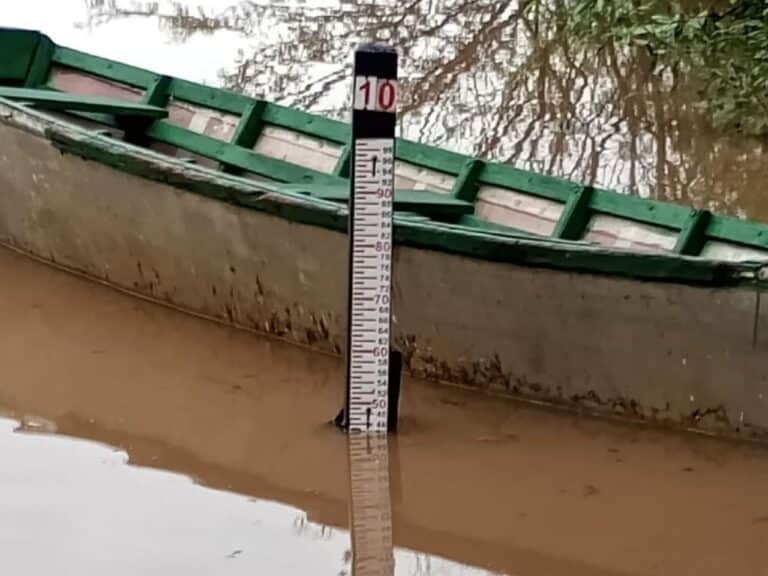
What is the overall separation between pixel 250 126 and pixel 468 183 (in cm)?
116

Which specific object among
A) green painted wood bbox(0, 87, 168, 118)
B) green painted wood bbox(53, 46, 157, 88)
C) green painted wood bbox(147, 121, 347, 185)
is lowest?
green painted wood bbox(147, 121, 347, 185)

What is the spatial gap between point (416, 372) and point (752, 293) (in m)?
1.22

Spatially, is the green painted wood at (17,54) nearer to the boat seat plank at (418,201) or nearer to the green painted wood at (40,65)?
the green painted wood at (40,65)

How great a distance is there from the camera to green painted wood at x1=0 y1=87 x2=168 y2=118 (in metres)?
6.05

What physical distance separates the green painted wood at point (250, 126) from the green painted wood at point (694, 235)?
2097 millimetres

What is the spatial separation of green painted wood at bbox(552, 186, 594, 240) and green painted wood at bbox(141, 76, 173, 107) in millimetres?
2230

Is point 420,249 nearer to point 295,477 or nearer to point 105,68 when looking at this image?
point 295,477

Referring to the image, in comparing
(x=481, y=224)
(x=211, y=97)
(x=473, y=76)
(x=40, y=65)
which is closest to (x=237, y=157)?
(x=211, y=97)

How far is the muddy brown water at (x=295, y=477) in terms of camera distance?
11.9 ft

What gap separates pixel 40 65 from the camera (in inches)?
271

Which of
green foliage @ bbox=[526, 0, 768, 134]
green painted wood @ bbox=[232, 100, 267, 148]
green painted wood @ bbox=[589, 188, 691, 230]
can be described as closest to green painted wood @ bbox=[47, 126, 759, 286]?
green painted wood @ bbox=[589, 188, 691, 230]

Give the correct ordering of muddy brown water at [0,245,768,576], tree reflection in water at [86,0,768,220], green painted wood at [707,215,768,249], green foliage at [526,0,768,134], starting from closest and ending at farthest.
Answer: muddy brown water at [0,245,768,576] → green painted wood at [707,215,768,249] → tree reflection in water at [86,0,768,220] → green foliage at [526,0,768,134]

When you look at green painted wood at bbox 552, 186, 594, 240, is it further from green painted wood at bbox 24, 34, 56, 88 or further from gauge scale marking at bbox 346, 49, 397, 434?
green painted wood at bbox 24, 34, 56, 88

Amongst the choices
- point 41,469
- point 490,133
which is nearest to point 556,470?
point 41,469
